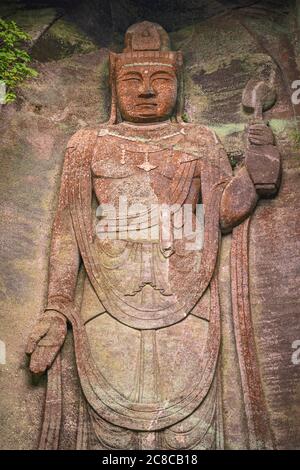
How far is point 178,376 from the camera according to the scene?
9.98 meters

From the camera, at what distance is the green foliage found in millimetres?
11133

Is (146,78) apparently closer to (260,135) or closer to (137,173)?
(137,173)

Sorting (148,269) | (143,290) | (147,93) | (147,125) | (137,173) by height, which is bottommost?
(143,290)

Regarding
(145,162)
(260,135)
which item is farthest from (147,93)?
(260,135)

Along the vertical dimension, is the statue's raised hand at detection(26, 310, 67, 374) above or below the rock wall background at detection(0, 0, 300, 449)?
below

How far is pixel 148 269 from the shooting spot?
414 inches

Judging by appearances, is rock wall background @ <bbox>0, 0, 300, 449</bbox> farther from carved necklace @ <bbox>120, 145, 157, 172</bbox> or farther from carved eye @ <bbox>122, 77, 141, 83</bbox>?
carved necklace @ <bbox>120, 145, 157, 172</bbox>

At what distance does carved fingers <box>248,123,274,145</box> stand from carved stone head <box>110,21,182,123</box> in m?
0.96

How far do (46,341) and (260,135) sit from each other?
2.95 meters

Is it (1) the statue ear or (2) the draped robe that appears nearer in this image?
(2) the draped robe

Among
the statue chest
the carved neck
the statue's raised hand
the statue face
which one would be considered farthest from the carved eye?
the statue's raised hand

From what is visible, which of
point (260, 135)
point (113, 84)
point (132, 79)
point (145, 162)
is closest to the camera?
point (260, 135)
